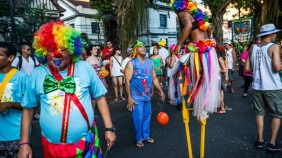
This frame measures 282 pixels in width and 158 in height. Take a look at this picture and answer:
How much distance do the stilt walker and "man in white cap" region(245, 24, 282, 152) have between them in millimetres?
974

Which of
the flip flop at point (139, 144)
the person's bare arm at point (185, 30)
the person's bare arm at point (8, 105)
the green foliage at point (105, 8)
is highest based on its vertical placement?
the green foliage at point (105, 8)

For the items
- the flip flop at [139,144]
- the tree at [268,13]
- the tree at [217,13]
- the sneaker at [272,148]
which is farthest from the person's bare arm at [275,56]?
the tree at [268,13]

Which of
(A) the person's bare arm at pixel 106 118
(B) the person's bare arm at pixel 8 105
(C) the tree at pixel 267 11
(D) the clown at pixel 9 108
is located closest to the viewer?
(A) the person's bare arm at pixel 106 118

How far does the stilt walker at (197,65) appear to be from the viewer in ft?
9.68

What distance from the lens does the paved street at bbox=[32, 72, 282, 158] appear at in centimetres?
353

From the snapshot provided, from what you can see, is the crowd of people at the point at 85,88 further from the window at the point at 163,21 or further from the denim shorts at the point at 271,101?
the window at the point at 163,21

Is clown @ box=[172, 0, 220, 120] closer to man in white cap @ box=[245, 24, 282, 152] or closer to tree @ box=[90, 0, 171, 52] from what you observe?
man in white cap @ box=[245, 24, 282, 152]

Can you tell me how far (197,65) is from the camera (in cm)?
296

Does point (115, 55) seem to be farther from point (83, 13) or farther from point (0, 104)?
point (83, 13)

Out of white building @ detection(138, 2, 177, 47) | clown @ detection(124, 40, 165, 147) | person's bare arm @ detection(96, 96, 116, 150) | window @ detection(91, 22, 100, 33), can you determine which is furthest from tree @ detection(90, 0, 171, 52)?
white building @ detection(138, 2, 177, 47)

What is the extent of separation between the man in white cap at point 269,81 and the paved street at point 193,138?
16.1 inches

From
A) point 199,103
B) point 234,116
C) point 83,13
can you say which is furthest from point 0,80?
point 83,13

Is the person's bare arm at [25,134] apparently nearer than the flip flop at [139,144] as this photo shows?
Yes

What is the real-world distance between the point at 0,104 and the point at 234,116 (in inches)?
196
